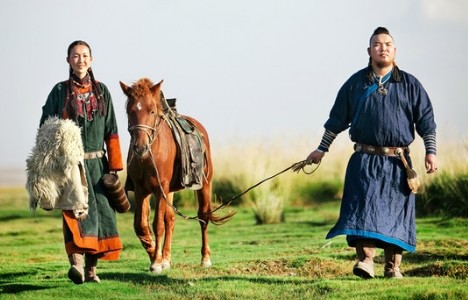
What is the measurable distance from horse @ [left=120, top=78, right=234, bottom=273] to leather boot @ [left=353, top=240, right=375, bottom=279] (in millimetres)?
2454

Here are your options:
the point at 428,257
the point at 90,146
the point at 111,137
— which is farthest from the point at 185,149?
the point at 428,257

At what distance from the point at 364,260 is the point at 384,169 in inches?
35.9

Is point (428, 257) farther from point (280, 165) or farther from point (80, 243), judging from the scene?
point (280, 165)

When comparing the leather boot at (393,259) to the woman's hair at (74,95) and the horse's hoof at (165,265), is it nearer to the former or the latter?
the horse's hoof at (165,265)

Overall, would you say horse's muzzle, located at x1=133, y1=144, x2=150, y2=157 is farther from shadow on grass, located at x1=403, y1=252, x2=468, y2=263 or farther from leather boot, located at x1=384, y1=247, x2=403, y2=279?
shadow on grass, located at x1=403, y1=252, x2=468, y2=263

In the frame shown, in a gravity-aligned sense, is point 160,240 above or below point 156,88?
below

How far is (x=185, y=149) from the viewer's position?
11547 mm

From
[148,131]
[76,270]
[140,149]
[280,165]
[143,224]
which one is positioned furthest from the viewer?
[280,165]

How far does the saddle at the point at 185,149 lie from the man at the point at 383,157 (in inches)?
100

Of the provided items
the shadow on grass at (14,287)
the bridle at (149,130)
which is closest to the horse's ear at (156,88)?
the bridle at (149,130)

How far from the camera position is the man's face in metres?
9.43

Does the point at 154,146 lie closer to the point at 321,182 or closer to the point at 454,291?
the point at 454,291

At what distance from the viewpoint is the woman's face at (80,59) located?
9.52 m

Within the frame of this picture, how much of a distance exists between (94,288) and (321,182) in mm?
15192
